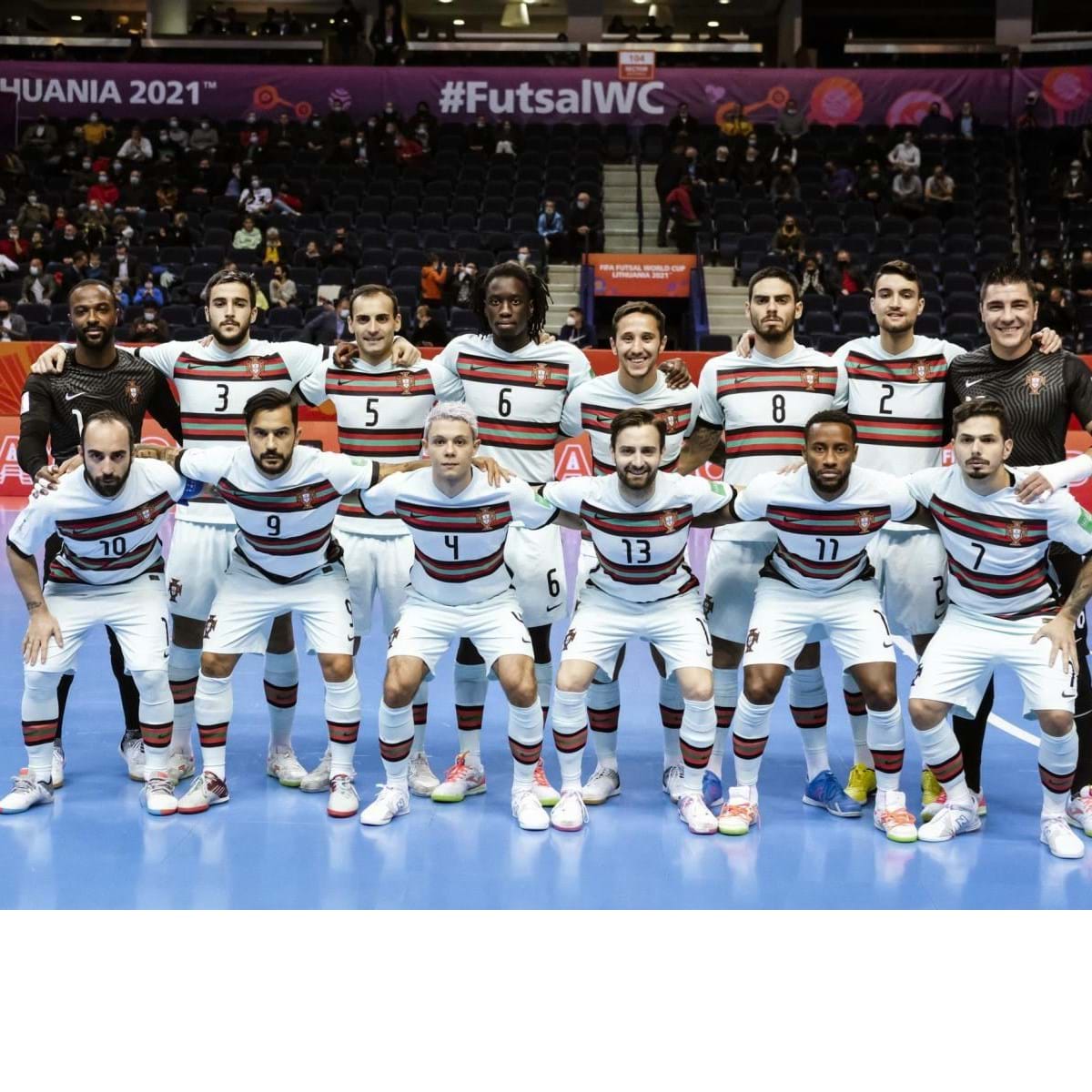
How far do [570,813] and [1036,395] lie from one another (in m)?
2.71

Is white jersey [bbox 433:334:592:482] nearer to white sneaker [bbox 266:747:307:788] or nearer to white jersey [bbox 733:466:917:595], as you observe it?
white jersey [bbox 733:466:917:595]

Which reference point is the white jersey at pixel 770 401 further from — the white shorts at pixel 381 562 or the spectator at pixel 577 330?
the spectator at pixel 577 330

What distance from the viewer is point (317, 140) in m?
23.6

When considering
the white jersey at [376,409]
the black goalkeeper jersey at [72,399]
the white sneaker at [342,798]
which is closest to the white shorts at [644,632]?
the white jersey at [376,409]

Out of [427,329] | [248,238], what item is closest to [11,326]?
[248,238]

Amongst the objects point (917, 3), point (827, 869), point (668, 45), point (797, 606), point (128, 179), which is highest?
point (917, 3)

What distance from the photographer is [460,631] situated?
229 inches

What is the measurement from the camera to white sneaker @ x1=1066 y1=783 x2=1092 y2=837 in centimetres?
562
